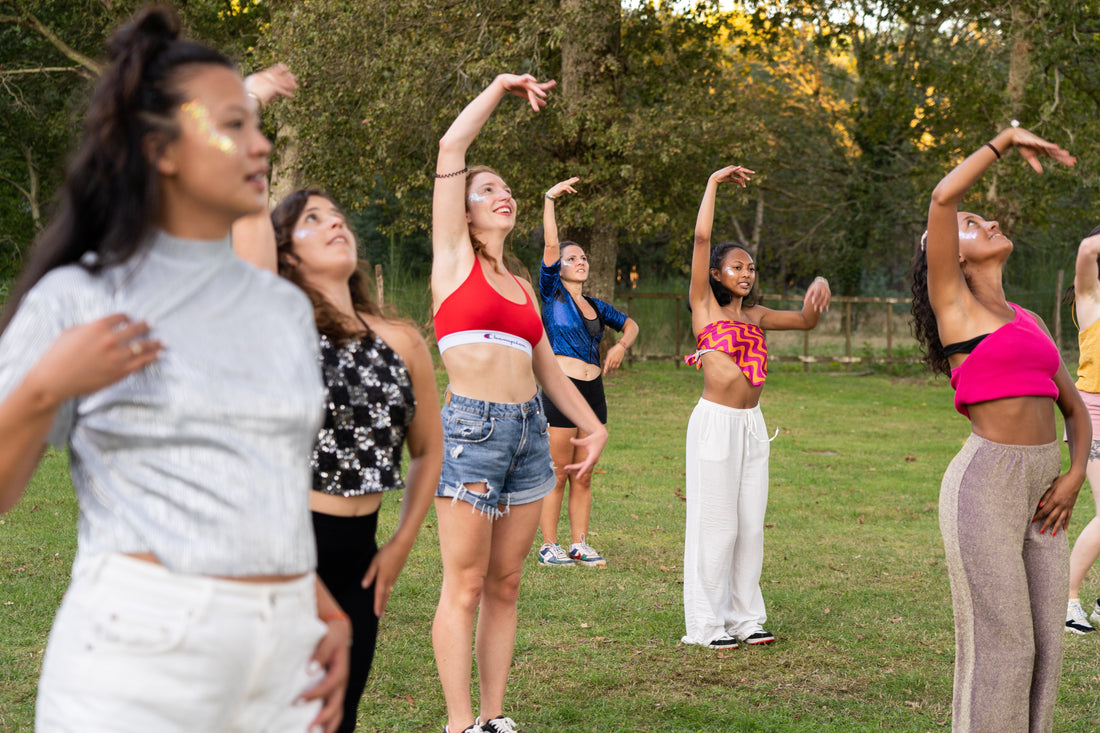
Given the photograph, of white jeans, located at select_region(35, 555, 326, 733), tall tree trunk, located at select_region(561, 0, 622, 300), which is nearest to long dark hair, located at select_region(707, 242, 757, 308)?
white jeans, located at select_region(35, 555, 326, 733)

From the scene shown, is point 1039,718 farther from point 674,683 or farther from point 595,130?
point 595,130

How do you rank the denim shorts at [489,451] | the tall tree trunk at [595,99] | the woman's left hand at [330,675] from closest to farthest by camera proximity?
the woman's left hand at [330,675] → the denim shorts at [489,451] → the tall tree trunk at [595,99]

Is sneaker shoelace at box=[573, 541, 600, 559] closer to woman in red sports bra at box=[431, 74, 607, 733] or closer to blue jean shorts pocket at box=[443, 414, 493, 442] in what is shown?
woman in red sports bra at box=[431, 74, 607, 733]

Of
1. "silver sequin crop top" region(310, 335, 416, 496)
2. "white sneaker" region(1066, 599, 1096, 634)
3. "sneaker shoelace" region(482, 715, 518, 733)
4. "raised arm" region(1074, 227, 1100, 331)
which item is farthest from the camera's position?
"raised arm" region(1074, 227, 1100, 331)

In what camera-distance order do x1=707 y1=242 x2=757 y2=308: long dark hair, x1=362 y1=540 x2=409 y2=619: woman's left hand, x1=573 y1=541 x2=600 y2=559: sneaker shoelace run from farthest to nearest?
x1=573 y1=541 x2=600 y2=559: sneaker shoelace < x1=707 y1=242 x2=757 y2=308: long dark hair < x1=362 y1=540 x2=409 y2=619: woman's left hand

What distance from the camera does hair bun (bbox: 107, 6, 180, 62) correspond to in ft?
6.11

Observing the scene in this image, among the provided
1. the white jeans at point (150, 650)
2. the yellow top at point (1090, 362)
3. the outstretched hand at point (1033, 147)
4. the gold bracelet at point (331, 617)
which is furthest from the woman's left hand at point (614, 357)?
the white jeans at point (150, 650)

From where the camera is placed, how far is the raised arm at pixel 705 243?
620 cm

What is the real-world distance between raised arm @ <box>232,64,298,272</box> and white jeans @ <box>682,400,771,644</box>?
3.86m

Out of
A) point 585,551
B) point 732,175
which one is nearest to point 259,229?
point 732,175

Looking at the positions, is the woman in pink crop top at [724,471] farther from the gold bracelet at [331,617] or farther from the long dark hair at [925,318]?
the gold bracelet at [331,617]

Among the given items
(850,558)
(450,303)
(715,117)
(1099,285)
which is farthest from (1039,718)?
(715,117)

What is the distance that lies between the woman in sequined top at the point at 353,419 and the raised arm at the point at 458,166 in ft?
2.99

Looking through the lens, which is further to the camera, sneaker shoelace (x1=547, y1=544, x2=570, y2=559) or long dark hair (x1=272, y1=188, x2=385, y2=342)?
sneaker shoelace (x1=547, y1=544, x2=570, y2=559)
